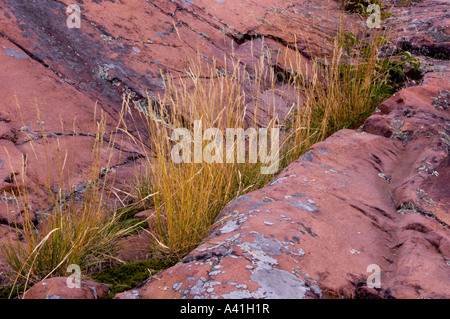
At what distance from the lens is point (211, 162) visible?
106 inches

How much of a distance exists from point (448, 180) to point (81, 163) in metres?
2.15

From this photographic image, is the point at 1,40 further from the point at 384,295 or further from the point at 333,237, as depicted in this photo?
the point at 384,295

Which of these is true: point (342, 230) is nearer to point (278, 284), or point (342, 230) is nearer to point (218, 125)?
point (278, 284)

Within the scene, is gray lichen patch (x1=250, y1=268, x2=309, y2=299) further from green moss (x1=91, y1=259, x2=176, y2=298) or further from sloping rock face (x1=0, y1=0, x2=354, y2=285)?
sloping rock face (x1=0, y1=0, x2=354, y2=285)

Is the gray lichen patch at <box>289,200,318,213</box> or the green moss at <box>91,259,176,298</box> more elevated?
the gray lichen patch at <box>289,200,318,213</box>

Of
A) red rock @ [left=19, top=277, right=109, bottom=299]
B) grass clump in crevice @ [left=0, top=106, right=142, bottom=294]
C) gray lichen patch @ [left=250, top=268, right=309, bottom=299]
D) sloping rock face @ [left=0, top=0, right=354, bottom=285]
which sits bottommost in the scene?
grass clump in crevice @ [left=0, top=106, right=142, bottom=294]

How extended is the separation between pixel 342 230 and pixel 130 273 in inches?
39.9

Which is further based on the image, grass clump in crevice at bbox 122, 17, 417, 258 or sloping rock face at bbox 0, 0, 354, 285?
sloping rock face at bbox 0, 0, 354, 285

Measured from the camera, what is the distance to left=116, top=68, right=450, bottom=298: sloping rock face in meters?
1.71

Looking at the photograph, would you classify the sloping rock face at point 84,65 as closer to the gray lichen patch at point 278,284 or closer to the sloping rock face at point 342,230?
the sloping rock face at point 342,230

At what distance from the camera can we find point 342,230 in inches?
81.1

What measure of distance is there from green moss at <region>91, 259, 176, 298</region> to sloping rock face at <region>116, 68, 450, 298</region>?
0.38m

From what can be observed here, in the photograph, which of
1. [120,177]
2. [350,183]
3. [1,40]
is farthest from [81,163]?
[350,183]

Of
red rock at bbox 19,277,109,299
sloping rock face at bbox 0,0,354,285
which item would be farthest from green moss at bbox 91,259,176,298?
sloping rock face at bbox 0,0,354,285
